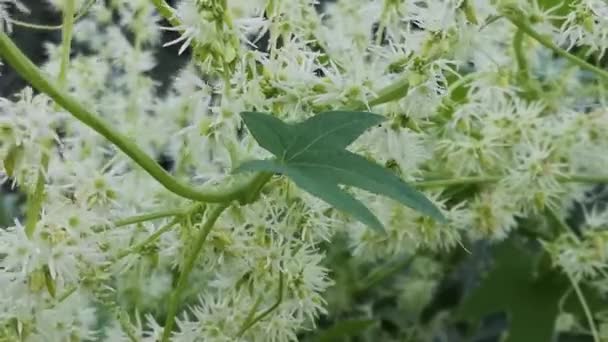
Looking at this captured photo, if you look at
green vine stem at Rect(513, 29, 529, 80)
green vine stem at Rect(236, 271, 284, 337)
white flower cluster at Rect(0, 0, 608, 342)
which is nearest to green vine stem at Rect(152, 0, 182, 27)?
white flower cluster at Rect(0, 0, 608, 342)

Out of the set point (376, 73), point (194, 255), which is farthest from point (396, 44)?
point (194, 255)

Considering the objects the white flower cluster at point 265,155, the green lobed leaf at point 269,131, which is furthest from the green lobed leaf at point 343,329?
the green lobed leaf at point 269,131

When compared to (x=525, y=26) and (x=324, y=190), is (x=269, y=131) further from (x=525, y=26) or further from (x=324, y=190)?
(x=525, y=26)

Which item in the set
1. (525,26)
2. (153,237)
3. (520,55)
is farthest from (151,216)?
(520,55)

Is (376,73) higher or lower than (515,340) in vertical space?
higher

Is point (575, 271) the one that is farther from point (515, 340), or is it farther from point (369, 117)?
point (369, 117)

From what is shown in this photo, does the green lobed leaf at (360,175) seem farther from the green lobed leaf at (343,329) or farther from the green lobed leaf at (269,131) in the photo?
the green lobed leaf at (343,329)
